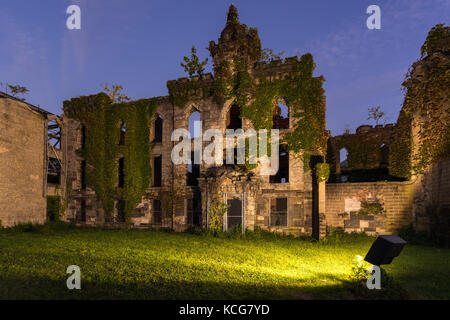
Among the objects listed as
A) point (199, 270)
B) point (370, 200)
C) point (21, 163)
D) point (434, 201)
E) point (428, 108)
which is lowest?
point (199, 270)

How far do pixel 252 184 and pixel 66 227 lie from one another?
545 inches

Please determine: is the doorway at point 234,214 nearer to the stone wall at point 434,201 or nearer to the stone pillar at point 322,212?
the stone pillar at point 322,212

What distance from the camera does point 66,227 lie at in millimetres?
20172

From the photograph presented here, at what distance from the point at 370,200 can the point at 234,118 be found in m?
9.86

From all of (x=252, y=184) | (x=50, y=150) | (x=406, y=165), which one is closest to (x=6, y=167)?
(x=50, y=150)

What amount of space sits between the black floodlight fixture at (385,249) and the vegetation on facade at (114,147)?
51.7 feet

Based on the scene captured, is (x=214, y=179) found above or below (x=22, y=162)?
below

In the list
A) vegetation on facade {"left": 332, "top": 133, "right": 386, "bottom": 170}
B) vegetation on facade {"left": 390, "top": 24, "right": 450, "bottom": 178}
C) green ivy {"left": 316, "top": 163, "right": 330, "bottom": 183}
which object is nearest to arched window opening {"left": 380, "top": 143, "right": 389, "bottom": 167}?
vegetation on facade {"left": 332, "top": 133, "right": 386, "bottom": 170}

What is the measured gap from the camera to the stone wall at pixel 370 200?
49.7 feet

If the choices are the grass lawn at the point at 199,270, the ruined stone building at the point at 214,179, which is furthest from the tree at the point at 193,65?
the grass lawn at the point at 199,270

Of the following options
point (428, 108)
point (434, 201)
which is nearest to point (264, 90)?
point (428, 108)

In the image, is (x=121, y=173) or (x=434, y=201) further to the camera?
(x=121, y=173)

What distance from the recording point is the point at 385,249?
6246mm

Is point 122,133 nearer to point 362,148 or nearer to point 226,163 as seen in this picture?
point 226,163
